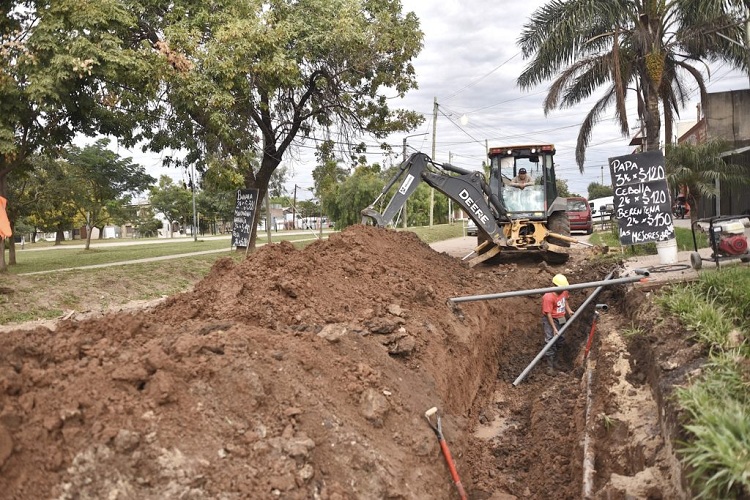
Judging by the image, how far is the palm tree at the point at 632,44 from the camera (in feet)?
57.0

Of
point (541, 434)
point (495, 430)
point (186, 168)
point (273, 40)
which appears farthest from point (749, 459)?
point (186, 168)

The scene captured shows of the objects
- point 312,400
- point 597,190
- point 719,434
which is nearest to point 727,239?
point 719,434

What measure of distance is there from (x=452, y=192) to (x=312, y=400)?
350 inches

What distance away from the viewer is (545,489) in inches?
223

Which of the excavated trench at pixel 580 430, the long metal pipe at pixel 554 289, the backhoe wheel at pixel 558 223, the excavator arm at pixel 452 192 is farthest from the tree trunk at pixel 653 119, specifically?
the long metal pipe at pixel 554 289

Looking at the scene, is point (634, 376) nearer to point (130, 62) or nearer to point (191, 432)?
point (191, 432)

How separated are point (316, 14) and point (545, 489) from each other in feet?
46.4

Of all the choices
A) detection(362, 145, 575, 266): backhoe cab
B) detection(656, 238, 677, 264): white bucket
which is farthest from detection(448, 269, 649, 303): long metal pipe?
detection(362, 145, 575, 266): backhoe cab

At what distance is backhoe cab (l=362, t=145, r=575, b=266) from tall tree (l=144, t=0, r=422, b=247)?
4707 mm

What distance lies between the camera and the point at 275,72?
583 inches

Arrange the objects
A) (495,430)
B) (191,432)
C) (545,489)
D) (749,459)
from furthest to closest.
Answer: (495,430)
(545,489)
(191,432)
(749,459)

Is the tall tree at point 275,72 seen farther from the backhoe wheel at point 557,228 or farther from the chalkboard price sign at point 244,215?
the backhoe wheel at point 557,228

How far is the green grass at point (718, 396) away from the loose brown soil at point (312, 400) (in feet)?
1.25

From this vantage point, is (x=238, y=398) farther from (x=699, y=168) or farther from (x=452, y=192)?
(x=699, y=168)
